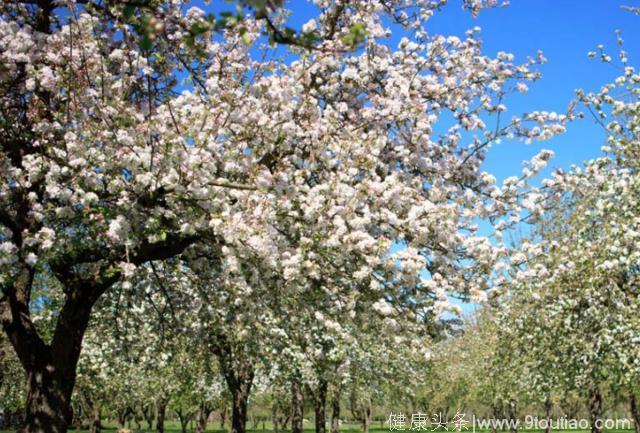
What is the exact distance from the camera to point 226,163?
31.1 feet

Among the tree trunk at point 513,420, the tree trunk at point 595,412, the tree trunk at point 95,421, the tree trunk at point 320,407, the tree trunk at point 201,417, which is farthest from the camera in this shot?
the tree trunk at point 201,417

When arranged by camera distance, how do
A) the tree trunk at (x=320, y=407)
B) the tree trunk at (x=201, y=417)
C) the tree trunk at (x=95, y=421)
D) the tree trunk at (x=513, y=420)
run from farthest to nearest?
the tree trunk at (x=201, y=417) → the tree trunk at (x=513, y=420) → the tree trunk at (x=95, y=421) → the tree trunk at (x=320, y=407)

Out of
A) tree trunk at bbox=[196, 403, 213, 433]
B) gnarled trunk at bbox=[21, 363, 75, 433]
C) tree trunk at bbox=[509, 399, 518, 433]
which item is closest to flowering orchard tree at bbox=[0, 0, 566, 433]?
gnarled trunk at bbox=[21, 363, 75, 433]

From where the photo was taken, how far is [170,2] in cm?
1221

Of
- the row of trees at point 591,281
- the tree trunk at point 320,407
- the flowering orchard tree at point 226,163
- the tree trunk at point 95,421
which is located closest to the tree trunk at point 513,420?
the tree trunk at point 320,407

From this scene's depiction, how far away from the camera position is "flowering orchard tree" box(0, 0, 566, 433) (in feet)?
30.0

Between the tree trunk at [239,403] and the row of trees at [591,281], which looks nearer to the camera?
the row of trees at [591,281]

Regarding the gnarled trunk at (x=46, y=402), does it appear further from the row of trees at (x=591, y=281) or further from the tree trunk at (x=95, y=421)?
the tree trunk at (x=95, y=421)

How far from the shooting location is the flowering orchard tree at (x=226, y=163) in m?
9.15

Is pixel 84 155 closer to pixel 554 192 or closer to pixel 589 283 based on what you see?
pixel 554 192

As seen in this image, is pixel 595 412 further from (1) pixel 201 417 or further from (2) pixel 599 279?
(1) pixel 201 417

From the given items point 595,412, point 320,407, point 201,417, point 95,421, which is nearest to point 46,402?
point 320,407

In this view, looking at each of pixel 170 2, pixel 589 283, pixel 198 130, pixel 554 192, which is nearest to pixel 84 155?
pixel 198 130

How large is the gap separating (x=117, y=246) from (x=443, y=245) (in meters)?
5.21
